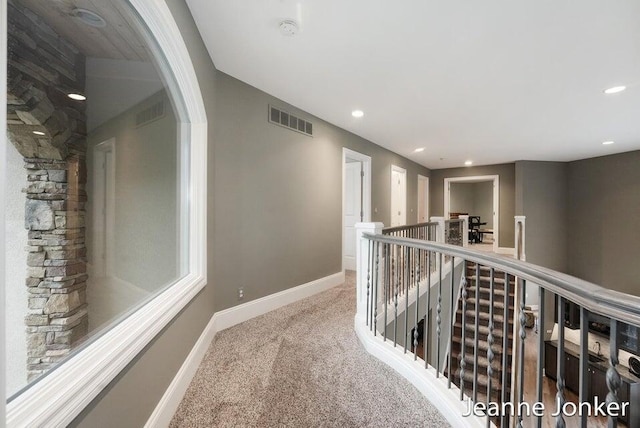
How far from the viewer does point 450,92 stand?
3242 mm

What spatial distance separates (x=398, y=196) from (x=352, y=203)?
179 cm

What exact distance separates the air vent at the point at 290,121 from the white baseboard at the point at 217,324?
205cm

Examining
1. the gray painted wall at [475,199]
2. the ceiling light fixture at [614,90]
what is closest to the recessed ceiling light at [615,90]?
the ceiling light fixture at [614,90]

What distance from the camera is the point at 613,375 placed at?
781 mm

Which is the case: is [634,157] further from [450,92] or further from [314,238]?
[314,238]

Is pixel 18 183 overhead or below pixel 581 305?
overhead

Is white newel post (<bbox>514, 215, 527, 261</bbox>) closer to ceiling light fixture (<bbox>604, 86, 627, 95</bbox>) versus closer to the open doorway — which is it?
the open doorway

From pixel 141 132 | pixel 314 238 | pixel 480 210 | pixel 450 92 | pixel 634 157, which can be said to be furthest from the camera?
pixel 480 210

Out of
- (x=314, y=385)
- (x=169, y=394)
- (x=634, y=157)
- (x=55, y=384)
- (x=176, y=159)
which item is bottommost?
(x=314, y=385)

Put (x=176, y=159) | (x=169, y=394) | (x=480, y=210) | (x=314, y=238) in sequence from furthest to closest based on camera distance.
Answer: (x=480, y=210) → (x=314, y=238) → (x=176, y=159) → (x=169, y=394)

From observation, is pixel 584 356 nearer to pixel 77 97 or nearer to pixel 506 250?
pixel 77 97

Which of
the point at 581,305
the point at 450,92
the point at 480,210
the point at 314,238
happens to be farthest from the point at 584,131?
the point at 480,210

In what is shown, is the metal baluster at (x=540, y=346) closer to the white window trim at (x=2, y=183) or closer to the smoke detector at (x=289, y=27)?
the white window trim at (x=2, y=183)

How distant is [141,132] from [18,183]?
40.7 inches
